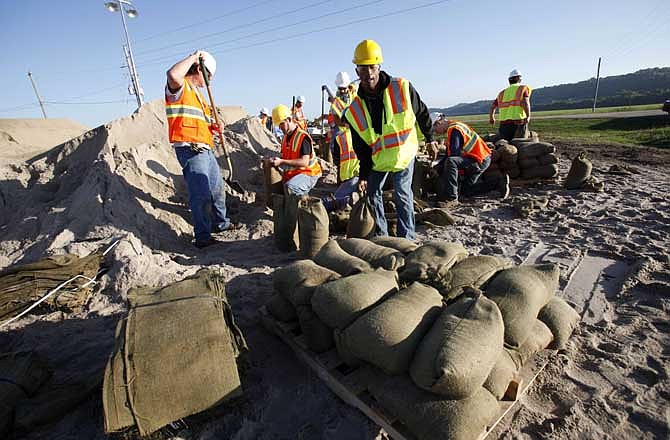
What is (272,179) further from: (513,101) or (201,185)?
(513,101)

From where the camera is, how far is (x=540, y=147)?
645 centimetres

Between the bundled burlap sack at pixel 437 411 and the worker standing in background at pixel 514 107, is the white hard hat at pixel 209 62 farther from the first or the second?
the worker standing in background at pixel 514 107

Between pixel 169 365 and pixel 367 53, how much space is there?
10.2ft

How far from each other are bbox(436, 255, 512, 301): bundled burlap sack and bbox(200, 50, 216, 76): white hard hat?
385 cm

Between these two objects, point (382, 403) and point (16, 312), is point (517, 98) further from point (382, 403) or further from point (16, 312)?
point (16, 312)

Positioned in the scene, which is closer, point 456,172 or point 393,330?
point 393,330

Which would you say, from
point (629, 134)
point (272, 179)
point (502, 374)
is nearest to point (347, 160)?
point (272, 179)

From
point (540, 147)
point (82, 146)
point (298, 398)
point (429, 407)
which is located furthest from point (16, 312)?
point (540, 147)

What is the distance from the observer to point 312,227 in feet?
11.6

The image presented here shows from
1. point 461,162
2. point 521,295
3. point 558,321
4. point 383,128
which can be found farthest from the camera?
point 461,162

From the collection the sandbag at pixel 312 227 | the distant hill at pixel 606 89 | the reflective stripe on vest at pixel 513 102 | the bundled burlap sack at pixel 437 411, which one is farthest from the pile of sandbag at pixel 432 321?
the distant hill at pixel 606 89

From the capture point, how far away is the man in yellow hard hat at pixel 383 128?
11.5 feet

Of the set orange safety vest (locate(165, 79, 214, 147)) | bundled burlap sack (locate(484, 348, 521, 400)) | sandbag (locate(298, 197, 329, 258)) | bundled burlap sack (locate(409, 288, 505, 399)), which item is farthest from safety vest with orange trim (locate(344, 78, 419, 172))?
bundled burlap sack (locate(484, 348, 521, 400))

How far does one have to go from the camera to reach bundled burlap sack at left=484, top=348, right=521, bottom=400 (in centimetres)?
172
